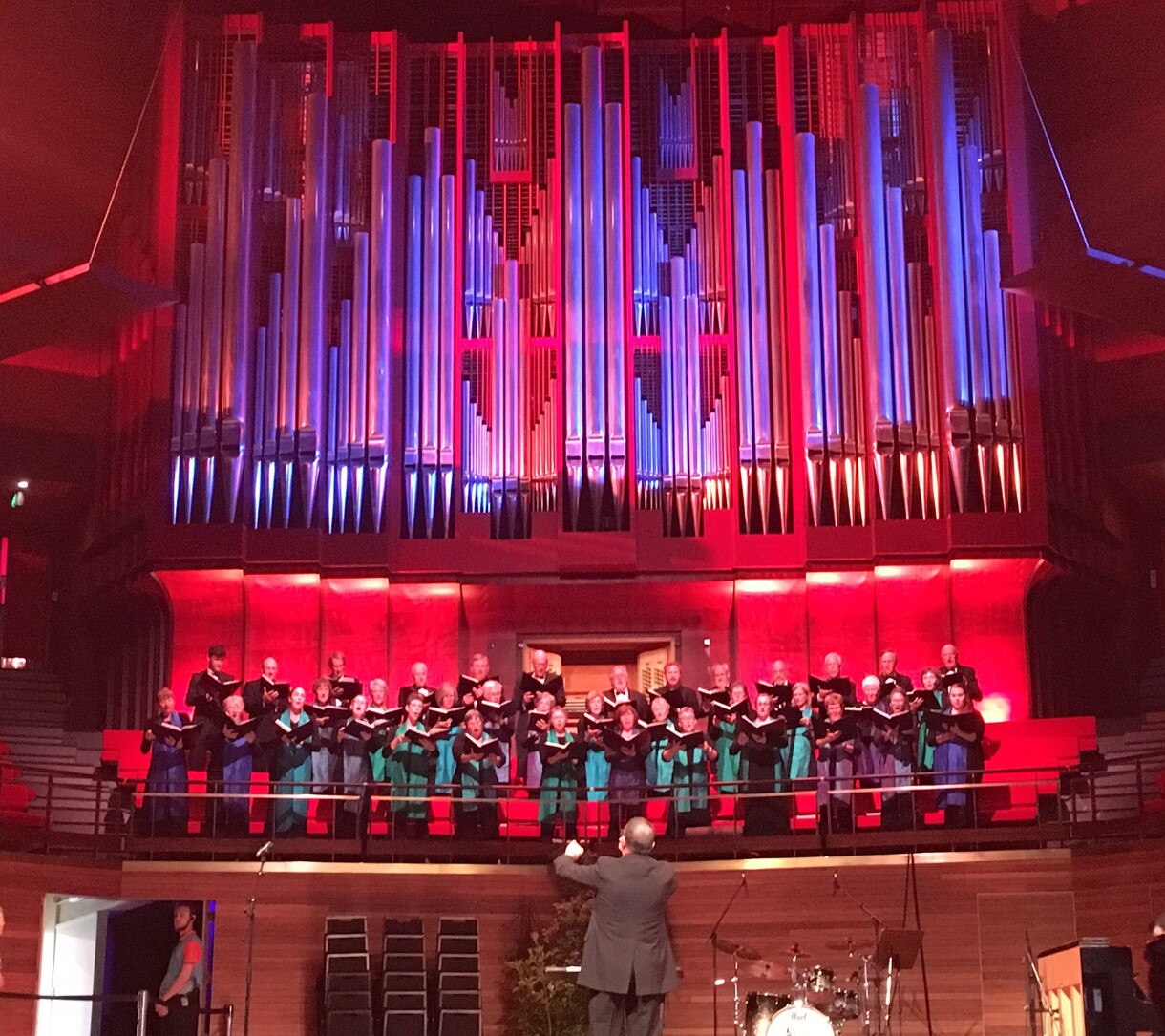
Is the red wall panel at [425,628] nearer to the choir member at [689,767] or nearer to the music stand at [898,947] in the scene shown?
the choir member at [689,767]

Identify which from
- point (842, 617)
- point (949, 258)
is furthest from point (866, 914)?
point (949, 258)

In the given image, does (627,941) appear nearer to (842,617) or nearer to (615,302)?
(842,617)

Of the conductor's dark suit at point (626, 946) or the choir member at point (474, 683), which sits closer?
the conductor's dark suit at point (626, 946)

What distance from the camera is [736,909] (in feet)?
39.9

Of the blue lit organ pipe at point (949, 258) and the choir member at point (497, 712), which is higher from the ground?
the blue lit organ pipe at point (949, 258)

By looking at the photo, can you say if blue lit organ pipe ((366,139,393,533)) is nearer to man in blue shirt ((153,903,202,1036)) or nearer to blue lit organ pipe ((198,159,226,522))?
blue lit organ pipe ((198,159,226,522))

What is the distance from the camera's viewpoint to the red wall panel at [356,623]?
15.4 metres

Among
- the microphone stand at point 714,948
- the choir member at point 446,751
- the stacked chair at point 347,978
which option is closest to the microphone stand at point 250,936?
the stacked chair at point 347,978

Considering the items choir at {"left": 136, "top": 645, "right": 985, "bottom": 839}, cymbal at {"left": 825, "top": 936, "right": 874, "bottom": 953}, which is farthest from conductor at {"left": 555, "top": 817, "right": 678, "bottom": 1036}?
choir at {"left": 136, "top": 645, "right": 985, "bottom": 839}

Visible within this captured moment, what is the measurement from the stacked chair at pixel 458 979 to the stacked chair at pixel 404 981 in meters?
0.11

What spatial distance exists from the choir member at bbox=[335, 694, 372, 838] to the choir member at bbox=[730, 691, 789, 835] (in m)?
2.56

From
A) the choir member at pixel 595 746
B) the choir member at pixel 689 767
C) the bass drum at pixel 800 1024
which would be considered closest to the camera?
the bass drum at pixel 800 1024

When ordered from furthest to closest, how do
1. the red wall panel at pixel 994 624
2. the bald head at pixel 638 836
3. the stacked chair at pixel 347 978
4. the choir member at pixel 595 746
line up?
the red wall panel at pixel 994 624 → the choir member at pixel 595 746 → the stacked chair at pixel 347 978 → the bald head at pixel 638 836

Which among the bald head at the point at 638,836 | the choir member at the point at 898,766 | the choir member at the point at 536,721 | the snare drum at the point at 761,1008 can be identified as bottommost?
the snare drum at the point at 761,1008
